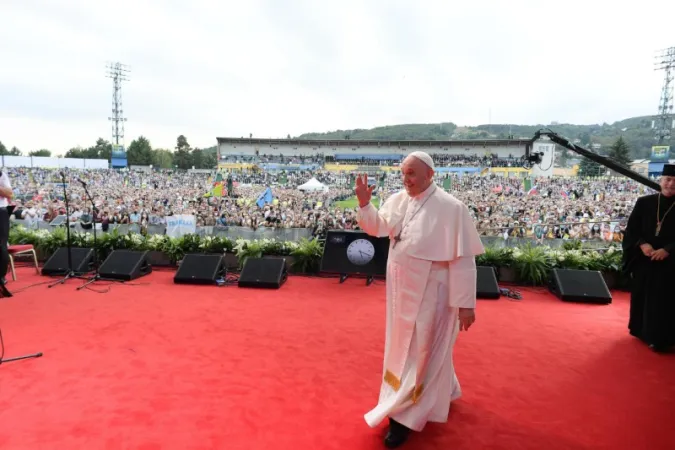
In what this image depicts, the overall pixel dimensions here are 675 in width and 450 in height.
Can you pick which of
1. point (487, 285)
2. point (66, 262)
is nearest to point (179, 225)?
point (66, 262)

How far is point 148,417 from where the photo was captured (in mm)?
2633

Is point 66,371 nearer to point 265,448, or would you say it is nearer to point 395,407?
point 265,448

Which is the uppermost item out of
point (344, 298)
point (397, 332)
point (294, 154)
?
point (294, 154)

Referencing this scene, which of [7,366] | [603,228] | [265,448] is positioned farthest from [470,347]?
[603,228]

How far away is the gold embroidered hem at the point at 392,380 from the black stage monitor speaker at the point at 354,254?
4.04 m

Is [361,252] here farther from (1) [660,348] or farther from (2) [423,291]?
(2) [423,291]

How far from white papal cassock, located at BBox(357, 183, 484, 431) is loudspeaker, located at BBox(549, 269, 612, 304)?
432 centimetres

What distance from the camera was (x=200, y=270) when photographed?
6.52 metres

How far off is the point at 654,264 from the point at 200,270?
6208 millimetres

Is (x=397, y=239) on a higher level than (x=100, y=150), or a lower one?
lower

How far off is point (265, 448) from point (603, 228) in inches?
362

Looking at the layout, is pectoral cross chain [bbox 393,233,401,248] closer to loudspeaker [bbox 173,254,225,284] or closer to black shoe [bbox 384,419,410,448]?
black shoe [bbox 384,419,410,448]

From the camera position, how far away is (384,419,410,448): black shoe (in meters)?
2.31

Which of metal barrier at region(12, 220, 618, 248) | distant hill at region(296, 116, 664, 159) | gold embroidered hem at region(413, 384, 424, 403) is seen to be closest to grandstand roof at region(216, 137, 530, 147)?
distant hill at region(296, 116, 664, 159)
